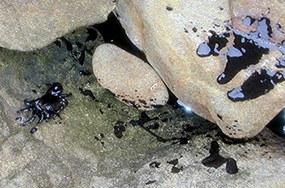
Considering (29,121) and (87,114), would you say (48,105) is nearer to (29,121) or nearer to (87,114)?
(29,121)

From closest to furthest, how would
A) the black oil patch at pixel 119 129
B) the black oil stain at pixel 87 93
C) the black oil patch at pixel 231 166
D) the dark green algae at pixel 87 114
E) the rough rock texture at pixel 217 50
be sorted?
the rough rock texture at pixel 217 50 < the black oil patch at pixel 231 166 < the dark green algae at pixel 87 114 < the black oil patch at pixel 119 129 < the black oil stain at pixel 87 93

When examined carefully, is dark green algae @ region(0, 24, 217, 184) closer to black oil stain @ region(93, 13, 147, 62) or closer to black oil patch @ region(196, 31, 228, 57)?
black oil stain @ region(93, 13, 147, 62)

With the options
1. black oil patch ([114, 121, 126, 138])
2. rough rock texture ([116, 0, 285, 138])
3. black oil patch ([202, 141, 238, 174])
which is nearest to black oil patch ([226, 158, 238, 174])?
black oil patch ([202, 141, 238, 174])

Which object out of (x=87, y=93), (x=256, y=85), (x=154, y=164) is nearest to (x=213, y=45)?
(x=256, y=85)

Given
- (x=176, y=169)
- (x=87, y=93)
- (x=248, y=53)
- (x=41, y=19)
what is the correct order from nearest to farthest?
(x=248, y=53)
(x=176, y=169)
(x=41, y=19)
(x=87, y=93)

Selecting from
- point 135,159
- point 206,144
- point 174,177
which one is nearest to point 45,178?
point 135,159

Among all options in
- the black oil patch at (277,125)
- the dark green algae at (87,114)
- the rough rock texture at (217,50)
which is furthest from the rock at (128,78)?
the black oil patch at (277,125)

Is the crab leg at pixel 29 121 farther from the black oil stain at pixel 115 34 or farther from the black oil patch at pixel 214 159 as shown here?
the black oil patch at pixel 214 159
